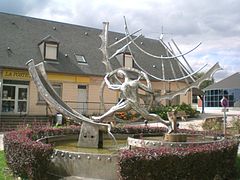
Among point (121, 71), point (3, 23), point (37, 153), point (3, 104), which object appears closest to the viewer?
point (37, 153)

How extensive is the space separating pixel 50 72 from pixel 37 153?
22552 mm

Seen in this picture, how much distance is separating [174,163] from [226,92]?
51.1 metres

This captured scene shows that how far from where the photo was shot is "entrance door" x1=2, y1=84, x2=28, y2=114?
97.2 feet

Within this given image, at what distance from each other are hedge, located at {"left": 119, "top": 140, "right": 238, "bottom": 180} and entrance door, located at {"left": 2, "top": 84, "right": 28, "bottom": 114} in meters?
22.6

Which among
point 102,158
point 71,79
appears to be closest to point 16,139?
point 102,158

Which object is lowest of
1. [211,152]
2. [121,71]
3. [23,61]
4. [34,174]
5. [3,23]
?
[34,174]

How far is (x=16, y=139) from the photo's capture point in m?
10.4

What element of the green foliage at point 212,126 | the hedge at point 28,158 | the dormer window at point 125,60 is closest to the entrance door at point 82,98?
the dormer window at point 125,60

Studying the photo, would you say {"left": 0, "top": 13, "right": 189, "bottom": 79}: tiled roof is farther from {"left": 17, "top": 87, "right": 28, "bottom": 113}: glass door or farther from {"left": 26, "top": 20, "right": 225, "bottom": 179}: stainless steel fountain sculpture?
{"left": 26, "top": 20, "right": 225, "bottom": 179}: stainless steel fountain sculpture

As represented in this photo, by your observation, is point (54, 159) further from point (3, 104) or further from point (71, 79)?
point (71, 79)

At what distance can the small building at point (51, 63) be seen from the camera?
1176 inches

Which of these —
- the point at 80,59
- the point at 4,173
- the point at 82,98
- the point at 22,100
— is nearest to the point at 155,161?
the point at 4,173

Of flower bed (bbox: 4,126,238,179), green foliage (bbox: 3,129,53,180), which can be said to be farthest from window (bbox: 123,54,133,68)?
green foliage (bbox: 3,129,53,180)

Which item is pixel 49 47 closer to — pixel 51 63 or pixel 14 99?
pixel 51 63
